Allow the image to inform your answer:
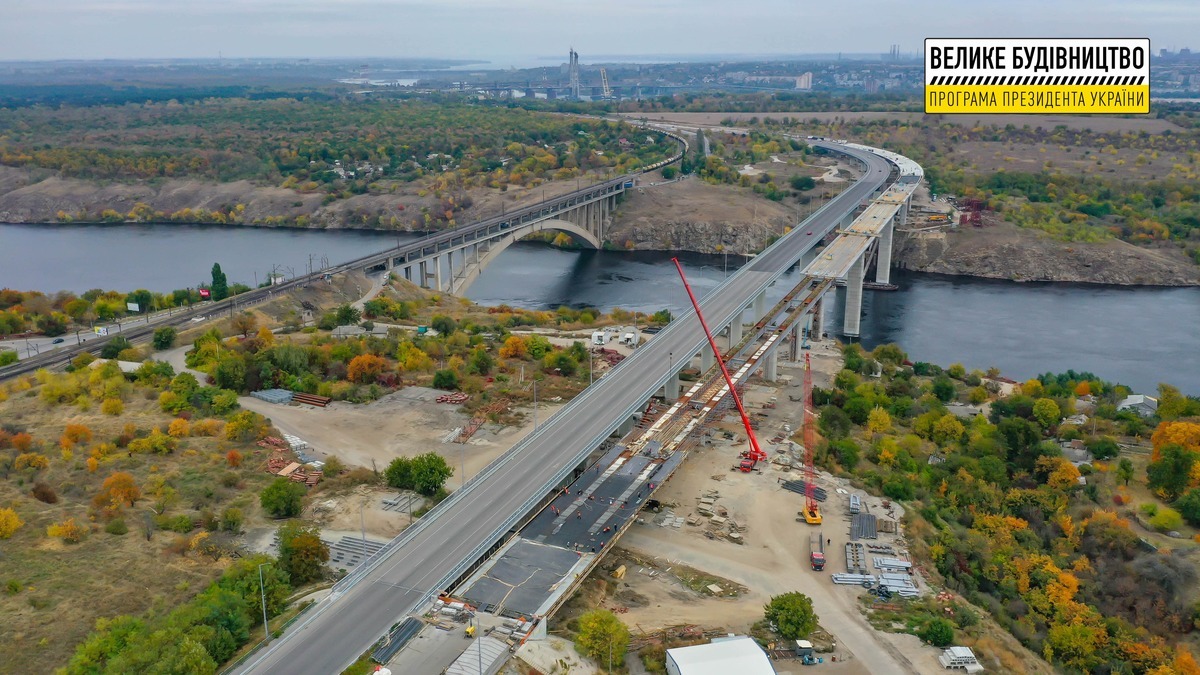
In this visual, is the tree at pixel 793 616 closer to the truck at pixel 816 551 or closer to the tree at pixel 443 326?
the truck at pixel 816 551

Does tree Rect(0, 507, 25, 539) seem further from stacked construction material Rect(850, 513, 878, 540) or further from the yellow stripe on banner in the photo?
the yellow stripe on banner

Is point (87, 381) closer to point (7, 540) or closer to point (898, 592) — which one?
point (7, 540)

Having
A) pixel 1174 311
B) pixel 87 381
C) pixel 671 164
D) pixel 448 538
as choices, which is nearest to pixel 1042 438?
pixel 448 538

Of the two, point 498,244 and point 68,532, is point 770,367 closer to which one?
point 498,244

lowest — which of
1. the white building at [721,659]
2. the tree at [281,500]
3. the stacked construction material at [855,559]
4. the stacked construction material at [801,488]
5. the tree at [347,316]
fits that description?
the stacked construction material at [855,559]

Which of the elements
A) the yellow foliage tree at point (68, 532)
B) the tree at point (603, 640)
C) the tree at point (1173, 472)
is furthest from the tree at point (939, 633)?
the yellow foliage tree at point (68, 532)

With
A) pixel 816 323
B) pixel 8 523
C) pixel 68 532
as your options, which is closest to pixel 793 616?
pixel 68 532
